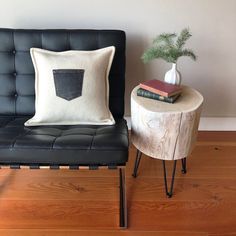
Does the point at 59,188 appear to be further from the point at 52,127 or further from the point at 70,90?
the point at 70,90

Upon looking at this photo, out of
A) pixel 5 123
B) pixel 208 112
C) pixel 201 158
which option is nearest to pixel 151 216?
pixel 201 158

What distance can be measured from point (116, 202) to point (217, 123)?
113 centimetres

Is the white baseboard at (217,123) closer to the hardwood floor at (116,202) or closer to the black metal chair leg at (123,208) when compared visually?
the hardwood floor at (116,202)

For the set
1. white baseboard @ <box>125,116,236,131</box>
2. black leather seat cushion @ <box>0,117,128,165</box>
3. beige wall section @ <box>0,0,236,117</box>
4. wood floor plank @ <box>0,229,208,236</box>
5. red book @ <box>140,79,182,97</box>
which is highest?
beige wall section @ <box>0,0,236,117</box>

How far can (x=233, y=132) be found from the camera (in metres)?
2.34

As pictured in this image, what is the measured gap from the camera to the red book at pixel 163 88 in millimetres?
1538

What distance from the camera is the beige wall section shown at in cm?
194

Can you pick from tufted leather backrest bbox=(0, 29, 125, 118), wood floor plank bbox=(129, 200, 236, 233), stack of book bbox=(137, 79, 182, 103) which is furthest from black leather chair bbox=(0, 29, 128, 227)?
stack of book bbox=(137, 79, 182, 103)

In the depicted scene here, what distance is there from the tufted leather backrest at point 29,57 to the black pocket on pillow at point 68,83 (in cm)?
25

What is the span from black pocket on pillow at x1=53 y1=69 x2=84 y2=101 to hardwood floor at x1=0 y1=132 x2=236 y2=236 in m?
0.54

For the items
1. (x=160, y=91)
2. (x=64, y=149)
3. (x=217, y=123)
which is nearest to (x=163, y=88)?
(x=160, y=91)

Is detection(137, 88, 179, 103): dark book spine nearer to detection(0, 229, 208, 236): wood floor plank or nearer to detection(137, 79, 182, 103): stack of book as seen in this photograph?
detection(137, 79, 182, 103): stack of book

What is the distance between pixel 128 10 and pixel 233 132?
1.23m

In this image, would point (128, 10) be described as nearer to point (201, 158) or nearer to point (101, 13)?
point (101, 13)
